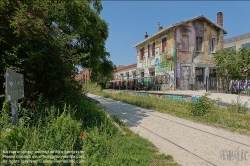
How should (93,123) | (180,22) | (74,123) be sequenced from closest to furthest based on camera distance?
(74,123) → (93,123) → (180,22)

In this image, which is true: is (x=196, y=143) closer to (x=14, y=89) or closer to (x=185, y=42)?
(x=14, y=89)

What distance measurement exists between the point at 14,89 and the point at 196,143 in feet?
13.6

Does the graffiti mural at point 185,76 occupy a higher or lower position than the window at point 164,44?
lower

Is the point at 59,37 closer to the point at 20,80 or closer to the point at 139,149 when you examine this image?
the point at 20,80

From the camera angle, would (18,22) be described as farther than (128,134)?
No

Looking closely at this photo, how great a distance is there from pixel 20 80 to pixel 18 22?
1243 millimetres

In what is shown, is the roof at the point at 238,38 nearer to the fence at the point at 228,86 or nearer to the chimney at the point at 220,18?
the chimney at the point at 220,18

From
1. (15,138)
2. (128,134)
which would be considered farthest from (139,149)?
(15,138)

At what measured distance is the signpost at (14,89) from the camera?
2809 millimetres

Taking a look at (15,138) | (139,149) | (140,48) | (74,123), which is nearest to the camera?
(15,138)

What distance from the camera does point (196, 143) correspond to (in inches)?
172

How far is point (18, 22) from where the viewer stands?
3.56 metres

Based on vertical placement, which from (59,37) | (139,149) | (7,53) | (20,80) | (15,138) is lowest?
(139,149)

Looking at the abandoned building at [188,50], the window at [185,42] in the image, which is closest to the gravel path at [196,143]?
the abandoned building at [188,50]
